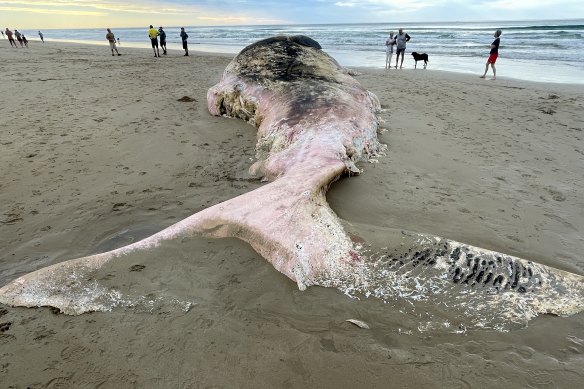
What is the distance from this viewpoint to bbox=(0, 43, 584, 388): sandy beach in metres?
1.85

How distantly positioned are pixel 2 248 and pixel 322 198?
2808 mm

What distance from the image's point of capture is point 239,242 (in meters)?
2.73

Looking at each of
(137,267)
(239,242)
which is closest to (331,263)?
(239,242)

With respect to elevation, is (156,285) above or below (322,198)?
below

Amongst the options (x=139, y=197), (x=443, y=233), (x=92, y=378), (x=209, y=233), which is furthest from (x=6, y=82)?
(x=443, y=233)

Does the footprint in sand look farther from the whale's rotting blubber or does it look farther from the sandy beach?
the whale's rotting blubber

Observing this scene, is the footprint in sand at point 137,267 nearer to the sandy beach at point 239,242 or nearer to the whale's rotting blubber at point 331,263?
the sandy beach at point 239,242

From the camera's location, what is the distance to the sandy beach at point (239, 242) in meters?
1.85

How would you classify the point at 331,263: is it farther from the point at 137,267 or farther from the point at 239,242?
the point at 137,267

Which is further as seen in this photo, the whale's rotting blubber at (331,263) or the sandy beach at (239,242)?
the whale's rotting blubber at (331,263)

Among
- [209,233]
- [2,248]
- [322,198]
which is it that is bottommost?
[2,248]

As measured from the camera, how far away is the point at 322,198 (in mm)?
2855

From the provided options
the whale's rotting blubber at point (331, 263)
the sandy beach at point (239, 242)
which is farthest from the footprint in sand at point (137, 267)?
the whale's rotting blubber at point (331, 263)

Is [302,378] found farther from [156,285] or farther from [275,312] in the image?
[156,285]
